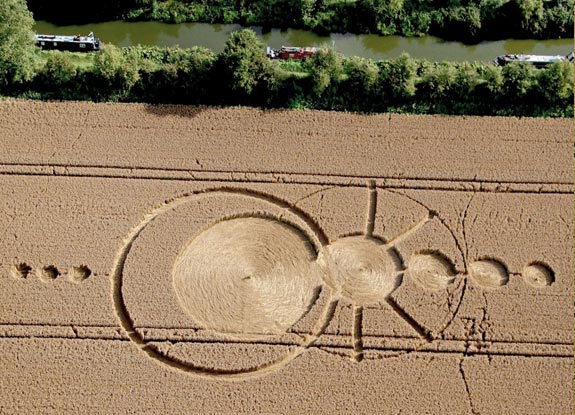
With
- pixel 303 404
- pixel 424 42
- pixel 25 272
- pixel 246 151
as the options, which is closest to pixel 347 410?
pixel 303 404

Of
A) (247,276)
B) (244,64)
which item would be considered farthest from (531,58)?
(247,276)

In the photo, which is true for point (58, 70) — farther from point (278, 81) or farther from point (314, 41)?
point (314, 41)

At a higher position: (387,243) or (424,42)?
(424,42)

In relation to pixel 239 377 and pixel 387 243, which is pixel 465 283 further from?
pixel 239 377

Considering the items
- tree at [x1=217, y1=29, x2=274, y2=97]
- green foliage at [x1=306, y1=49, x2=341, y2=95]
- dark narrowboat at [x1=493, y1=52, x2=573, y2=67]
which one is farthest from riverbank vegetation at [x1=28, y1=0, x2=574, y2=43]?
tree at [x1=217, y1=29, x2=274, y2=97]

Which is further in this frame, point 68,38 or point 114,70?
point 68,38

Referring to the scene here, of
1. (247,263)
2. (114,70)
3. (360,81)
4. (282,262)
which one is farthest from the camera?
(360,81)
